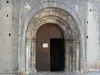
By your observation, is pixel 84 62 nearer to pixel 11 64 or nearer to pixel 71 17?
pixel 71 17

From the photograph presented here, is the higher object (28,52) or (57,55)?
(28,52)

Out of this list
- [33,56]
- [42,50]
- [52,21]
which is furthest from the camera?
[42,50]

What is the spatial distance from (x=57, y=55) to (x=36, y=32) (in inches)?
81.6

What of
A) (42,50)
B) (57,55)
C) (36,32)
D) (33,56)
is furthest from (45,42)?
(57,55)

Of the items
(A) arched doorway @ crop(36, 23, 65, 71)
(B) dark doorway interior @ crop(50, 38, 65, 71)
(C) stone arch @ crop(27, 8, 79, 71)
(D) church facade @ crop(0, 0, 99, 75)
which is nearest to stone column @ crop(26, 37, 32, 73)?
(D) church facade @ crop(0, 0, 99, 75)

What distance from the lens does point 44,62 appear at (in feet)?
40.1

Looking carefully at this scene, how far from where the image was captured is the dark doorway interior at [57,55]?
12.9 metres

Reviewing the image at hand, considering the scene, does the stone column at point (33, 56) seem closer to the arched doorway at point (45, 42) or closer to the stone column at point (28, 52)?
the stone column at point (28, 52)

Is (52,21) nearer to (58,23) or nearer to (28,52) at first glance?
(58,23)

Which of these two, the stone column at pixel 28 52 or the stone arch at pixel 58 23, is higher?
the stone arch at pixel 58 23

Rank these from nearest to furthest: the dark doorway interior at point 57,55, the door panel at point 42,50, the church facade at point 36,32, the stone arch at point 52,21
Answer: the church facade at point 36,32
the stone arch at point 52,21
the door panel at point 42,50
the dark doorway interior at point 57,55

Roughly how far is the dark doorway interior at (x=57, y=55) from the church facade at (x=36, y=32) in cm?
70

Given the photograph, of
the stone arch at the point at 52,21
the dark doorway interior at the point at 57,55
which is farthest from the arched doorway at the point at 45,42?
the dark doorway interior at the point at 57,55

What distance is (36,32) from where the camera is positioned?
39.3 ft
